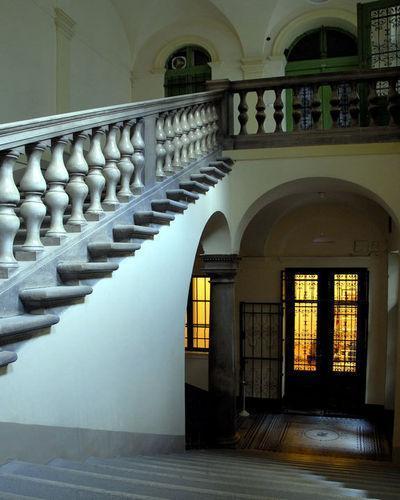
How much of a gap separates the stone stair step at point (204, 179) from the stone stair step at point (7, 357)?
10.5 feet

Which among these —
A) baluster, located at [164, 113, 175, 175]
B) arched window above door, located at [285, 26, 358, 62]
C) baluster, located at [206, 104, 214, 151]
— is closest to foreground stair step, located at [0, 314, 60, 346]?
baluster, located at [164, 113, 175, 175]

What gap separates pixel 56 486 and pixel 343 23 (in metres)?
9.66

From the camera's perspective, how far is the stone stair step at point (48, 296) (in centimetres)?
262

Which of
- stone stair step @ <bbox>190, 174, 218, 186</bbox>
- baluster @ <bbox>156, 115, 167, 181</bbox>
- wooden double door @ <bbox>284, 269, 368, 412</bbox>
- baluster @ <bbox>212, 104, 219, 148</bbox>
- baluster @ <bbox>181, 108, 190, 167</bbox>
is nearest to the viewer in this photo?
baluster @ <bbox>156, 115, 167, 181</bbox>

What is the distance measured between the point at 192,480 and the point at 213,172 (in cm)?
385

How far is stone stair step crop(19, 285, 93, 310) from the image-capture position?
2625 mm

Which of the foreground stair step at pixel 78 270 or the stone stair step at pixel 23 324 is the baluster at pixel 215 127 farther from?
the stone stair step at pixel 23 324

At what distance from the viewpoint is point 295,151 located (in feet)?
21.9

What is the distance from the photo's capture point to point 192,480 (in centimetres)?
277

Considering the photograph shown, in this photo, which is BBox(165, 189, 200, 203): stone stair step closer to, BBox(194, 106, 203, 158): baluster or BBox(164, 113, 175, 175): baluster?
BBox(164, 113, 175, 175): baluster

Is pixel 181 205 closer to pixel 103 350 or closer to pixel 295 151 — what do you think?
pixel 103 350

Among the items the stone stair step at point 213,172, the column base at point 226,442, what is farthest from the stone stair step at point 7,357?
the column base at point 226,442

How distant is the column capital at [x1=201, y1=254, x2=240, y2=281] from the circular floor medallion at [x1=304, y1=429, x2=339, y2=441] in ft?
12.5

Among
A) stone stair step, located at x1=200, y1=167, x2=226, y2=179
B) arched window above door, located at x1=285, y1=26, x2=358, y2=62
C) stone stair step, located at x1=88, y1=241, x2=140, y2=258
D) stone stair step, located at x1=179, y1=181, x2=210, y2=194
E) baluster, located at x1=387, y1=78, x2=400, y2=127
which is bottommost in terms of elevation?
stone stair step, located at x1=88, y1=241, x2=140, y2=258
